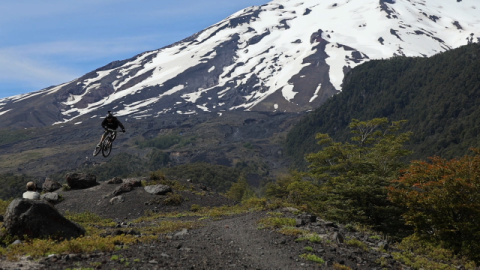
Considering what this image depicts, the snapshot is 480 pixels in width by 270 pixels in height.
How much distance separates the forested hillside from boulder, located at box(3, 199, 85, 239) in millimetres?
117222

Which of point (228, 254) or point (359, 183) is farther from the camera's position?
point (359, 183)

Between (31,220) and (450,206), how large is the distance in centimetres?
1712

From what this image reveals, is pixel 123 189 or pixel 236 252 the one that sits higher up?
pixel 236 252

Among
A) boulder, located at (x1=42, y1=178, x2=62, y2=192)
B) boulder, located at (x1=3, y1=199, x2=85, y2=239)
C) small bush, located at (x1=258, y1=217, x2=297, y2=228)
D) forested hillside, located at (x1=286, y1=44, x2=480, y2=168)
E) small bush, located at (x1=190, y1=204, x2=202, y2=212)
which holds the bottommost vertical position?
forested hillside, located at (x1=286, y1=44, x2=480, y2=168)

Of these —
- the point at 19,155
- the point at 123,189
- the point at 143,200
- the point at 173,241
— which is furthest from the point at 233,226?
the point at 19,155

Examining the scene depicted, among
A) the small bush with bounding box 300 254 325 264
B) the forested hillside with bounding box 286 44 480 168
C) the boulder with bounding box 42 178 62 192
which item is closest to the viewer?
the small bush with bounding box 300 254 325 264

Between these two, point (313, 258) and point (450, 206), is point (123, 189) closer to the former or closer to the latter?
point (313, 258)

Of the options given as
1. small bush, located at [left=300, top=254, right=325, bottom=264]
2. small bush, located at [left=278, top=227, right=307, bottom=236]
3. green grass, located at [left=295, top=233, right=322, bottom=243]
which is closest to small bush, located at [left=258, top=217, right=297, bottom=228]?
small bush, located at [left=278, top=227, right=307, bottom=236]

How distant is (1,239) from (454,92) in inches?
6145

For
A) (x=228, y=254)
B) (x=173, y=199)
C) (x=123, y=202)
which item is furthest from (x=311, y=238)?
(x=123, y=202)

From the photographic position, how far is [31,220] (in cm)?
1305

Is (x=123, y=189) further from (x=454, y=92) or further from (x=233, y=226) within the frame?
(x=454, y=92)

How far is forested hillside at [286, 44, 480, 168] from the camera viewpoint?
414 ft

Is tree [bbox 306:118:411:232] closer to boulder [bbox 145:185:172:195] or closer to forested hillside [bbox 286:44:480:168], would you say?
boulder [bbox 145:185:172:195]
